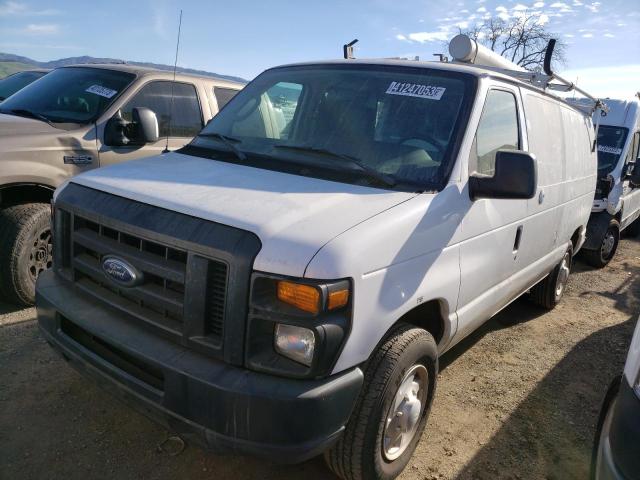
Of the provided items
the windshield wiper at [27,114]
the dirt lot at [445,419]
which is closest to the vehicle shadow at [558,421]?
the dirt lot at [445,419]

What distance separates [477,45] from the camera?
454 centimetres

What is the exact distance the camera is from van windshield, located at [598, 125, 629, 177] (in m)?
7.88

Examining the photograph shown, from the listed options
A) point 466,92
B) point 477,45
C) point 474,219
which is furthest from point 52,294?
point 477,45

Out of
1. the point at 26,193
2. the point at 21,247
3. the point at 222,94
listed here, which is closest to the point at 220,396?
the point at 21,247

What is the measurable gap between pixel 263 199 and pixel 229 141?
106 cm

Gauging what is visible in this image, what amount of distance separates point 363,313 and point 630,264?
7.81m

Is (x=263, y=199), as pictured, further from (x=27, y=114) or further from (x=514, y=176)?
(x=27, y=114)

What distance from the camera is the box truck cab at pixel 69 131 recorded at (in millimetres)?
4047

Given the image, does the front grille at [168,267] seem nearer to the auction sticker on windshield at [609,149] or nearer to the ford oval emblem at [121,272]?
the ford oval emblem at [121,272]

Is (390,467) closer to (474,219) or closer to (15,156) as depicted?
(474,219)

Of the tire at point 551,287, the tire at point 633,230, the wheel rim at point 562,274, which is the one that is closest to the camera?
the tire at point 551,287

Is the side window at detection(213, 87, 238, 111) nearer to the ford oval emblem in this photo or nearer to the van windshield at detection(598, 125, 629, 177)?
the ford oval emblem

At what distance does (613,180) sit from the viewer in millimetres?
7492

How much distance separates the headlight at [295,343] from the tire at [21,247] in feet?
9.21
